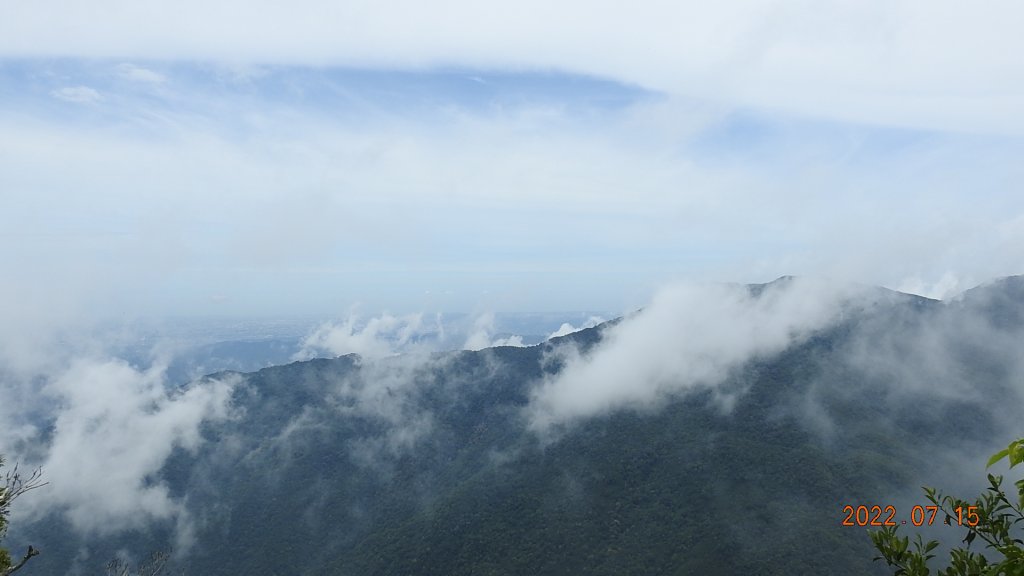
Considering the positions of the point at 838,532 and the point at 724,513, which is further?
the point at 724,513

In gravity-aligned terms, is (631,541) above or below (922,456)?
below

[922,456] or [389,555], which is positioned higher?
[922,456]

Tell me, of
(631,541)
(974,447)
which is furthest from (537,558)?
(974,447)

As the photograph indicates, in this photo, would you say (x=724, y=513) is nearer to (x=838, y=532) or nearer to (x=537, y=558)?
(x=838, y=532)

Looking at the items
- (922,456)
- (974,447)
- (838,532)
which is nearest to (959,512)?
(838,532)

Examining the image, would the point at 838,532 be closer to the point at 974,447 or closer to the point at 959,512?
the point at 974,447

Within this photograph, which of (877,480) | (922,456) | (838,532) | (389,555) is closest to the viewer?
(838,532)

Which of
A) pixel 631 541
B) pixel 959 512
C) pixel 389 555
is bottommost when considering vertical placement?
pixel 389 555

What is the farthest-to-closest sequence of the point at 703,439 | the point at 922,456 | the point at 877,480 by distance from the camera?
the point at 703,439 < the point at 922,456 < the point at 877,480

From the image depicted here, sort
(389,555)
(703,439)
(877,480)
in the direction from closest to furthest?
(877,480), (389,555), (703,439)
